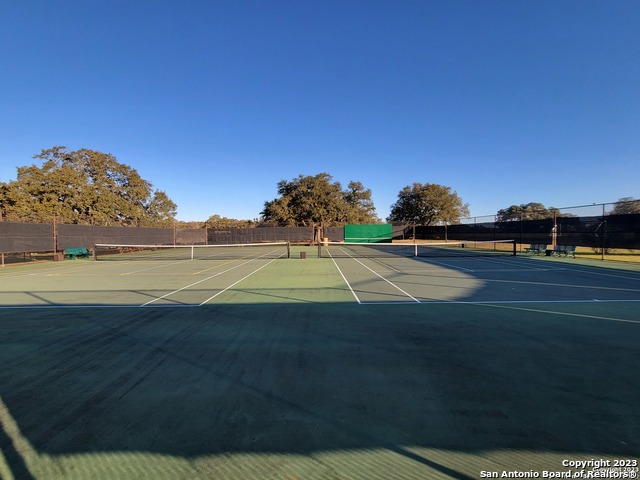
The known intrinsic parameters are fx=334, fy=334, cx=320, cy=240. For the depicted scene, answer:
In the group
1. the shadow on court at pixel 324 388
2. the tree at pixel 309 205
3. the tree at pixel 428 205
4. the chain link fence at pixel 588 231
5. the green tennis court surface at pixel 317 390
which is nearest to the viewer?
the green tennis court surface at pixel 317 390

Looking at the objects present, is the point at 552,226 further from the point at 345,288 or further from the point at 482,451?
the point at 482,451

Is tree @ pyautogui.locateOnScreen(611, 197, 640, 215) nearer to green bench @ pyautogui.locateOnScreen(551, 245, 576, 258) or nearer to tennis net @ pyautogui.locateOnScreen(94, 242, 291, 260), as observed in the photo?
green bench @ pyautogui.locateOnScreen(551, 245, 576, 258)

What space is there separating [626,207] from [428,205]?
3861 cm

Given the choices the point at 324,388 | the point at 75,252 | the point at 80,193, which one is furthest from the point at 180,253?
the point at 324,388

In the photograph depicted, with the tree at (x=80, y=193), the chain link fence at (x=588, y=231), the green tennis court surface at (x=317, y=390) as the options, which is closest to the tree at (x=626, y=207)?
the chain link fence at (x=588, y=231)

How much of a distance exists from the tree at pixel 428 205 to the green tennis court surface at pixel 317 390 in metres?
52.7

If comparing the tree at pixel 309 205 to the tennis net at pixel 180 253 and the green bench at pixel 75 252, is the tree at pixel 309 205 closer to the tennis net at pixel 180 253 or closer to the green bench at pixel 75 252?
the tennis net at pixel 180 253

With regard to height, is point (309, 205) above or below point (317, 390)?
above

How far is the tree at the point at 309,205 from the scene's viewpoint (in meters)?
50.5

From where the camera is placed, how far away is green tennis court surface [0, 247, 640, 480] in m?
2.64

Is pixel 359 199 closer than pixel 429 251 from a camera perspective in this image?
No

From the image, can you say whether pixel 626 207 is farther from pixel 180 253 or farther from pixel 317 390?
pixel 180 253

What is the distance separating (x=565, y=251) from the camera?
2152 cm

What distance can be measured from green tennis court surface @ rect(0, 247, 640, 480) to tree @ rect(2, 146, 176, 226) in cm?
3118
